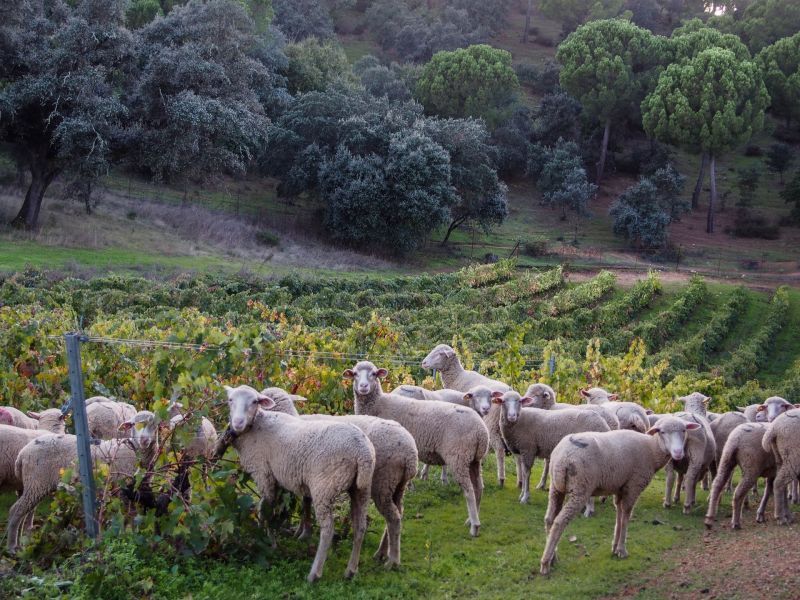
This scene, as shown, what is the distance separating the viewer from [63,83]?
35938mm

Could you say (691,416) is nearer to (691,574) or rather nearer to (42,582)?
(691,574)

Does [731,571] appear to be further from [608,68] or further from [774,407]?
[608,68]

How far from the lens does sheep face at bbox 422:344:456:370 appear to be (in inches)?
563

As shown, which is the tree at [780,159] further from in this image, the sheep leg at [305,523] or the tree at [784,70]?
the sheep leg at [305,523]

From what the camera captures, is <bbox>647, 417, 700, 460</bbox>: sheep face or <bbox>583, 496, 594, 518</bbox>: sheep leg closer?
<bbox>647, 417, 700, 460</bbox>: sheep face

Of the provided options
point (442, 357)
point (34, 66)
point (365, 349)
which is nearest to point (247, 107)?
point (34, 66)

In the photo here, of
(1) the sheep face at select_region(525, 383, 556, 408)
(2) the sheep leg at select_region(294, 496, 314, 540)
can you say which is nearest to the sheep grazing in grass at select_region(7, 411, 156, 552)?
(2) the sheep leg at select_region(294, 496, 314, 540)

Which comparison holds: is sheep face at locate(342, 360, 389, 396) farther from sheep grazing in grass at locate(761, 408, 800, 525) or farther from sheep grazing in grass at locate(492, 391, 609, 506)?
sheep grazing in grass at locate(761, 408, 800, 525)

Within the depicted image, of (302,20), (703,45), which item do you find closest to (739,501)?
(703,45)

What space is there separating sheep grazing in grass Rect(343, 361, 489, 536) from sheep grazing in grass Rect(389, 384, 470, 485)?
88 cm

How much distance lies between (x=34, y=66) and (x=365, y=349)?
86.5 feet

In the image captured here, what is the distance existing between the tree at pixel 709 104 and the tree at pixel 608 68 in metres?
4.78

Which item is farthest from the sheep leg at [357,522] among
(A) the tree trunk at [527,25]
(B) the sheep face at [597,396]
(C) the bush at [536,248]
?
(A) the tree trunk at [527,25]

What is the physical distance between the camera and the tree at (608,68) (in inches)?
2685
